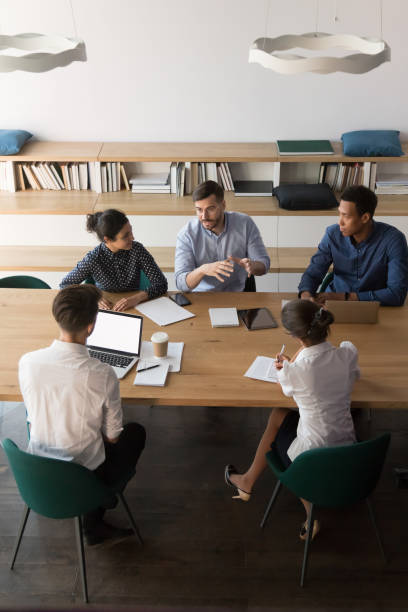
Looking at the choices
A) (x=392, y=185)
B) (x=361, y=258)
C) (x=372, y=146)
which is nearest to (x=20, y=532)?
(x=361, y=258)

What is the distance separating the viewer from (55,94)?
4.65 m

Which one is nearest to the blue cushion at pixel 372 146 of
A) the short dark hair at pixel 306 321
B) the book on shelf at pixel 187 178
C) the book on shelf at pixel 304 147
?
the book on shelf at pixel 304 147

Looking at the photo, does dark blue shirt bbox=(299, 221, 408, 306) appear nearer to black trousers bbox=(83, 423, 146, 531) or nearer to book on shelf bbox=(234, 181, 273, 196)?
black trousers bbox=(83, 423, 146, 531)

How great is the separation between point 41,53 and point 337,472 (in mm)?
2038

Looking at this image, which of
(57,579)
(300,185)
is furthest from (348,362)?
(300,185)

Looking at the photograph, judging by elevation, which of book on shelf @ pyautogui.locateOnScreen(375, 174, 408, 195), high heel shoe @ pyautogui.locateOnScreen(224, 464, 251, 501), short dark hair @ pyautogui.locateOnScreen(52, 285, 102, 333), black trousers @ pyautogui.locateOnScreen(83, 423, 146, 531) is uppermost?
book on shelf @ pyautogui.locateOnScreen(375, 174, 408, 195)

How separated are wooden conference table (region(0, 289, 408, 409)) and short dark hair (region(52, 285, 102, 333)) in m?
0.42

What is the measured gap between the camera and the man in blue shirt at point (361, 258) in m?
3.12

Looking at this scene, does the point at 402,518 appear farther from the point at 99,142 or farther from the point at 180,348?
the point at 99,142

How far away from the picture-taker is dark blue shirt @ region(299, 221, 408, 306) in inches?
124

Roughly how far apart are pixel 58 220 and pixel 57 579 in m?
2.98

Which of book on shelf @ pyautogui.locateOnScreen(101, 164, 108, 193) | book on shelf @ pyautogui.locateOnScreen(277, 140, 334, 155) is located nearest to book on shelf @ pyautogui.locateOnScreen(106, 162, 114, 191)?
book on shelf @ pyautogui.locateOnScreen(101, 164, 108, 193)

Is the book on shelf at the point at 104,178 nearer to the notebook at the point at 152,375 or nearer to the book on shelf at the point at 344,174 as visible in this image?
the book on shelf at the point at 344,174

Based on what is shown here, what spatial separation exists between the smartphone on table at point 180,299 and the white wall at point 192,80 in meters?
2.03
